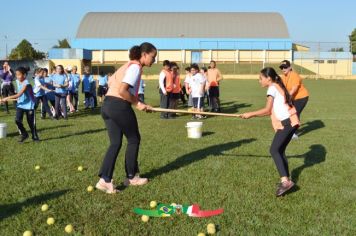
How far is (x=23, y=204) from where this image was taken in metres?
5.35

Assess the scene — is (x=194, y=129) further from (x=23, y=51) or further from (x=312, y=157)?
(x=23, y=51)

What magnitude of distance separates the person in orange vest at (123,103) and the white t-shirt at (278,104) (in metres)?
1.69

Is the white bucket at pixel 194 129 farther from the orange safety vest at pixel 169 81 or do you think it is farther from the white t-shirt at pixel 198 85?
the white t-shirt at pixel 198 85

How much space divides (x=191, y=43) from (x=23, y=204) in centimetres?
6330

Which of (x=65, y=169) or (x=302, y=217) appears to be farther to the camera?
(x=65, y=169)

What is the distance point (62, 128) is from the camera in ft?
38.3

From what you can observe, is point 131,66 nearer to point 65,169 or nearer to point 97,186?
point 97,186

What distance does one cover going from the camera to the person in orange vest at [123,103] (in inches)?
218

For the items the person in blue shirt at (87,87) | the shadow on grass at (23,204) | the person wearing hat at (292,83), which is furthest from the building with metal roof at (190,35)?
the shadow on grass at (23,204)

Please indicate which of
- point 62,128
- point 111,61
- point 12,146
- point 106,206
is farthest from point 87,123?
point 111,61

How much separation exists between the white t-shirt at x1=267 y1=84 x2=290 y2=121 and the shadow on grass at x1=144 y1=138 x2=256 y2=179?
6.96 feet

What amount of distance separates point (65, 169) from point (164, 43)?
6236 cm

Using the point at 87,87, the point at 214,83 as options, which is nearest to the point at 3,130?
the point at 87,87

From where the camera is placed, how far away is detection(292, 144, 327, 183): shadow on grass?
7074 mm
